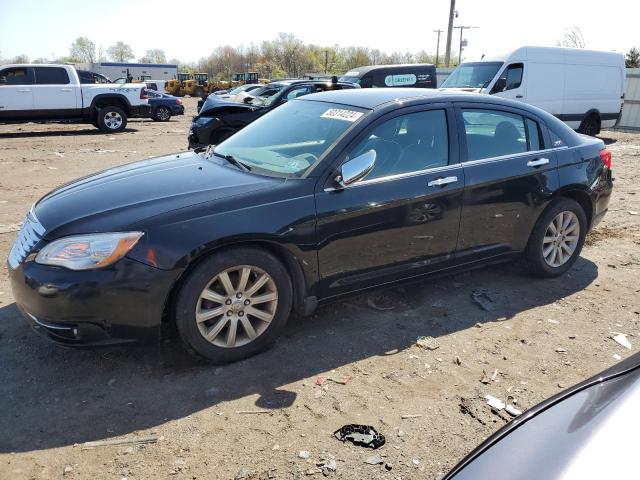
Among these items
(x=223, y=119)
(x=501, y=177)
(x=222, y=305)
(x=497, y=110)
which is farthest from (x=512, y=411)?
(x=223, y=119)

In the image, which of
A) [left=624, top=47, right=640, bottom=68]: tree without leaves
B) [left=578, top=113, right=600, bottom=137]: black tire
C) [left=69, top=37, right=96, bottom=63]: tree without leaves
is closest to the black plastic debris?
[left=578, top=113, right=600, bottom=137]: black tire

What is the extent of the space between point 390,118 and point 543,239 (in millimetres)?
1807

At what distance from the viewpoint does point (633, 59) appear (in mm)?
31000

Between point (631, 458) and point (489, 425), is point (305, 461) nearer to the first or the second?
point (489, 425)

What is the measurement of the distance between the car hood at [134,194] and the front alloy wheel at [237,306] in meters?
0.50

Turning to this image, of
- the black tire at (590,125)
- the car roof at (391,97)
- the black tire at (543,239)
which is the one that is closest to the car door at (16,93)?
the car roof at (391,97)

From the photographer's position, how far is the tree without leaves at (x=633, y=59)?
30.2 metres

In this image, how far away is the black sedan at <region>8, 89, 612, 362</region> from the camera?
3.02 m

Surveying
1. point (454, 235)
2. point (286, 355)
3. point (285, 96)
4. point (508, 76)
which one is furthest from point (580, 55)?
point (286, 355)

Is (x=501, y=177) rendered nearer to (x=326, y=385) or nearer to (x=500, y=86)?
(x=326, y=385)

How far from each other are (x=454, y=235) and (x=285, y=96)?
8.42m

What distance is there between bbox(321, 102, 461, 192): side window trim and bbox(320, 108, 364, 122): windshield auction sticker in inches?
6.0

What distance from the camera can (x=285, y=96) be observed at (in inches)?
462

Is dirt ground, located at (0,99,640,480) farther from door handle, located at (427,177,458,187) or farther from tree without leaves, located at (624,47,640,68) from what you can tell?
tree without leaves, located at (624,47,640,68)
